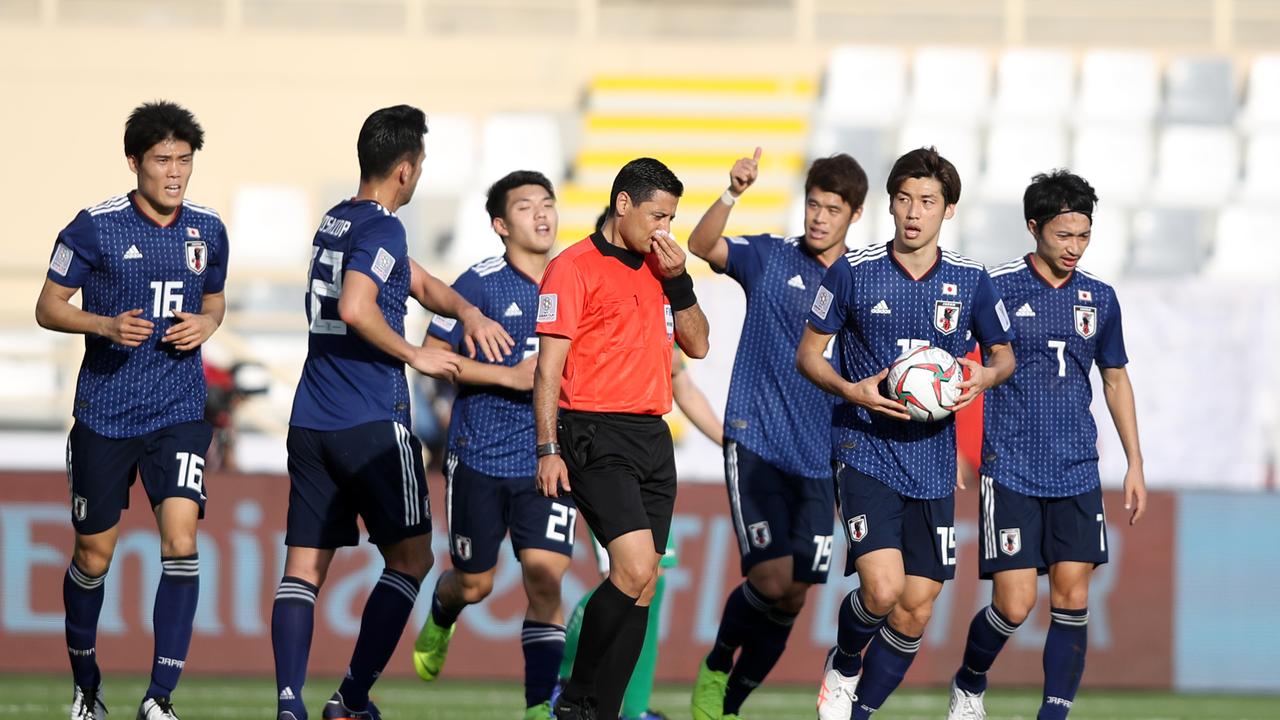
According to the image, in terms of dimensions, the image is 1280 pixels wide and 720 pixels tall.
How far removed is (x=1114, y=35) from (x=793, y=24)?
409 cm

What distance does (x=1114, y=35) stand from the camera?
2117cm

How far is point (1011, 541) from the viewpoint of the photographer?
26.0 ft

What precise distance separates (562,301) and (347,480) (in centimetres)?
135

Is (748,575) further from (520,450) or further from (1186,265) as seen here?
(1186,265)

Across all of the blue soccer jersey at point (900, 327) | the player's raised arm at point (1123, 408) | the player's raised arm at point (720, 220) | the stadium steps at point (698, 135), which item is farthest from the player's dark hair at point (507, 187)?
the stadium steps at point (698, 135)

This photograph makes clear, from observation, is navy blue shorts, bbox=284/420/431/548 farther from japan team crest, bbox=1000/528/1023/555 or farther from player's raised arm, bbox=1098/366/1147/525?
player's raised arm, bbox=1098/366/1147/525

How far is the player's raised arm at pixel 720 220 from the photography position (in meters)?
7.22

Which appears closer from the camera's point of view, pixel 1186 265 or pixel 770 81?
pixel 1186 265

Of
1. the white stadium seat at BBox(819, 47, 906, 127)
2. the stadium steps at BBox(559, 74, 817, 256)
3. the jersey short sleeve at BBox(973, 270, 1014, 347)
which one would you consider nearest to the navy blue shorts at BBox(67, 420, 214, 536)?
the jersey short sleeve at BBox(973, 270, 1014, 347)

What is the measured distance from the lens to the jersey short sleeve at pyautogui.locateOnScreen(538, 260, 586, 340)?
269 inches

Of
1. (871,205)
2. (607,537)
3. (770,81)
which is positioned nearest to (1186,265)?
(871,205)

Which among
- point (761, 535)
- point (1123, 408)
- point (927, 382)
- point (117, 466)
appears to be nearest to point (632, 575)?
point (927, 382)

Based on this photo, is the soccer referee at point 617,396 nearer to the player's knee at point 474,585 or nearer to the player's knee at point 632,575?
the player's knee at point 632,575

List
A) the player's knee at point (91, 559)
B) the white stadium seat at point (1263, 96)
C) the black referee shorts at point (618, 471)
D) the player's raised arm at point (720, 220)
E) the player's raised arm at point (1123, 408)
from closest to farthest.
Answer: the black referee shorts at point (618, 471)
the player's raised arm at point (720, 220)
the player's knee at point (91, 559)
the player's raised arm at point (1123, 408)
the white stadium seat at point (1263, 96)
